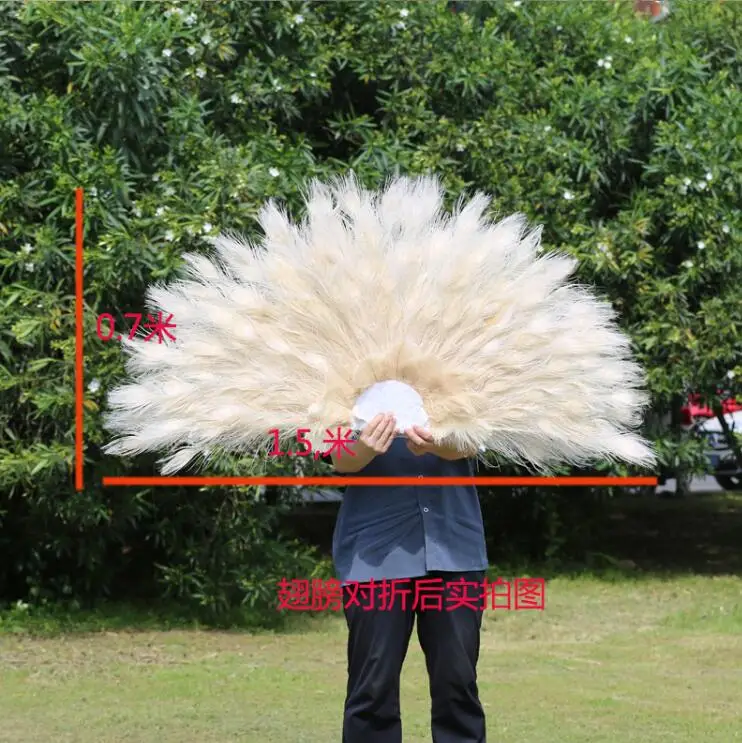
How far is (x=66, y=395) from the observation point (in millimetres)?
7508

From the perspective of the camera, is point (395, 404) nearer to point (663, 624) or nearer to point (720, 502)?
point (663, 624)

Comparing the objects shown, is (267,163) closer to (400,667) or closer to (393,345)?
(393,345)

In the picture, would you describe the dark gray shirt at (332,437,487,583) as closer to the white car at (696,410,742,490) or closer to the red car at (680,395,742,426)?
the red car at (680,395,742,426)

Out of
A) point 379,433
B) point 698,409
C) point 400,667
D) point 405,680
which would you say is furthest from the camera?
point 698,409

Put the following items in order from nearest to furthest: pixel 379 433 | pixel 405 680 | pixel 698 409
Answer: pixel 379 433, pixel 405 680, pixel 698 409

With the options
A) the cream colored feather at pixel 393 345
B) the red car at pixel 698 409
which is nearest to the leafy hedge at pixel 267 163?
the red car at pixel 698 409

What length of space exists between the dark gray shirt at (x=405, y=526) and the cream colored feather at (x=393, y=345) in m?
0.19

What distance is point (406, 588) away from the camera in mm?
3920

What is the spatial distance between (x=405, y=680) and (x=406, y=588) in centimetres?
312

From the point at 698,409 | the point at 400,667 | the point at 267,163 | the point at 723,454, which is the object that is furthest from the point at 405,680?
the point at 723,454

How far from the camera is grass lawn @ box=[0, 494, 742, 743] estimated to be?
5.88m

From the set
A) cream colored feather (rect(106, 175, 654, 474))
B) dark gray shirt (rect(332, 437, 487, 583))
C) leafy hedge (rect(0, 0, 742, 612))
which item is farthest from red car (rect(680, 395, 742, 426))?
dark gray shirt (rect(332, 437, 487, 583))

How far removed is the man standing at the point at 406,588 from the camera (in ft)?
12.8

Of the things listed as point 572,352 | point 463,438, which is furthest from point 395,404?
point 572,352
